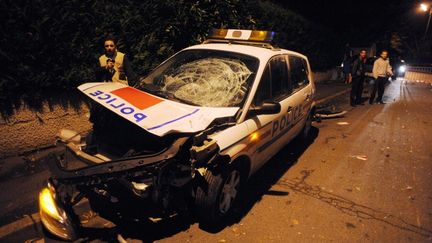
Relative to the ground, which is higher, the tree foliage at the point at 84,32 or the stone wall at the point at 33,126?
the tree foliage at the point at 84,32

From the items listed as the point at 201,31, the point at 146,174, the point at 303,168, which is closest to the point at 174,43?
the point at 201,31

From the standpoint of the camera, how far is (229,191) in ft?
11.0

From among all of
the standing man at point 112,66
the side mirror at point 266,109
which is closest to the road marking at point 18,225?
the standing man at point 112,66

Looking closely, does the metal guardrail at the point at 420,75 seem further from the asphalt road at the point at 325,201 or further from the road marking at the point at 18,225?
the road marking at the point at 18,225

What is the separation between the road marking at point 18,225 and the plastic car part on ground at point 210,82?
83.2 inches

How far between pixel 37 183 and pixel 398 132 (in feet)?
25.0

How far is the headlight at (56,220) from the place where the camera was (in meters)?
2.54

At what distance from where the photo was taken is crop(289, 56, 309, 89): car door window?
479 cm

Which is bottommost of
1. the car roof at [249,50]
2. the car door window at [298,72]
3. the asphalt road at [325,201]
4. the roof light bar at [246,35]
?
the asphalt road at [325,201]

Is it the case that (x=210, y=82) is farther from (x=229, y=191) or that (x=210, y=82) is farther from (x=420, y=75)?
(x=420, y=75)

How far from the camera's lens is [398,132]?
7.14 m

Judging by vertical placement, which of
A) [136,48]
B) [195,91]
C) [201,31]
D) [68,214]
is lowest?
[68,214]

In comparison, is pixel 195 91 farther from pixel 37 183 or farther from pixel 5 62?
pixel 5 62

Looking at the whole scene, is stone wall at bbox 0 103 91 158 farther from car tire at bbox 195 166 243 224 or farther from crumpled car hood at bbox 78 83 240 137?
car tire at bbox 195 166 243 224
